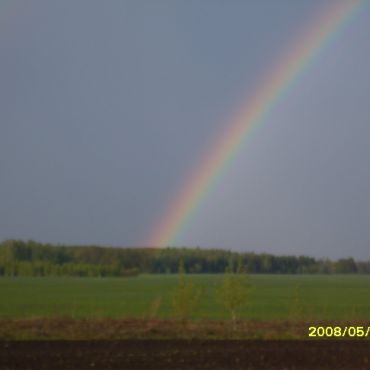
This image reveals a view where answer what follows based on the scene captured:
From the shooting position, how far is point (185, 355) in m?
20.1

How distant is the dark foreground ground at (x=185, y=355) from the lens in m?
18.1

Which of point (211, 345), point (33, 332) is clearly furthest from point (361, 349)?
point (33, 332)

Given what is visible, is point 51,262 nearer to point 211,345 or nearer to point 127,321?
point 127,321

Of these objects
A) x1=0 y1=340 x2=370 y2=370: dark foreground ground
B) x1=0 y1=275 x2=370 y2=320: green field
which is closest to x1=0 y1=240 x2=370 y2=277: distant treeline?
x1=0 y1=275 x2=370 y2=320: green field

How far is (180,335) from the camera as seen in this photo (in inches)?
1114

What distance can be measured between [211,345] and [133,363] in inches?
202

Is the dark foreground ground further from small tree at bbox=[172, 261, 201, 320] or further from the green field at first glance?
the green field
